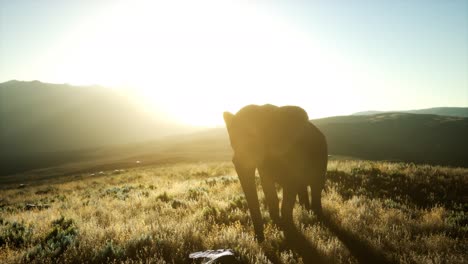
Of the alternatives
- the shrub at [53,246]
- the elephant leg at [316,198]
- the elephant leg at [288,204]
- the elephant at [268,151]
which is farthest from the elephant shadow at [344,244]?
the shrub at [53,246]

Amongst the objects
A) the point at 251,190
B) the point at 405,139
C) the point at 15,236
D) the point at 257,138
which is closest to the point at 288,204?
the point at 251,190

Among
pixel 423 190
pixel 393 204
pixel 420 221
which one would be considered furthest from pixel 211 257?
pixel 423 190

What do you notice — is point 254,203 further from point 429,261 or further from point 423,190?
point 423,190

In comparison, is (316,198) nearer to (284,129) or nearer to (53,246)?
(284,129)

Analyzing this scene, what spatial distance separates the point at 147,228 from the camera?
7.53 m

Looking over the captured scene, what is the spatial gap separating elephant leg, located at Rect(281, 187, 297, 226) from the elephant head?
0.28 metres

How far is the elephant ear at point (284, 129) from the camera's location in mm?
5773

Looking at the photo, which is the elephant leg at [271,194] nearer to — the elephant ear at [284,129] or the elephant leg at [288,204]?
the elephant leg at [288,204]

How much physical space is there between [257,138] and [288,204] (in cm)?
137

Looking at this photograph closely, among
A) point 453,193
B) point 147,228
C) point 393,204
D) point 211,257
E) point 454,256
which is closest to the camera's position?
point 211,257

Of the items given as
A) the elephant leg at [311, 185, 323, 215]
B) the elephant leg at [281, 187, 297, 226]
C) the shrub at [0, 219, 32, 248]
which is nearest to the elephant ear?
the elephant leg at [281, 187, 297, 226]

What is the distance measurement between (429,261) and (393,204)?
4.63 m

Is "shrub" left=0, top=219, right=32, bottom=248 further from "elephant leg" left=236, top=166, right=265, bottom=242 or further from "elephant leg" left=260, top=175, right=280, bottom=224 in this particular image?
"elephant leg" left=260, top=175, right=280, bottom=224

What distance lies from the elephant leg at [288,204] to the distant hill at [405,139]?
186 ft
